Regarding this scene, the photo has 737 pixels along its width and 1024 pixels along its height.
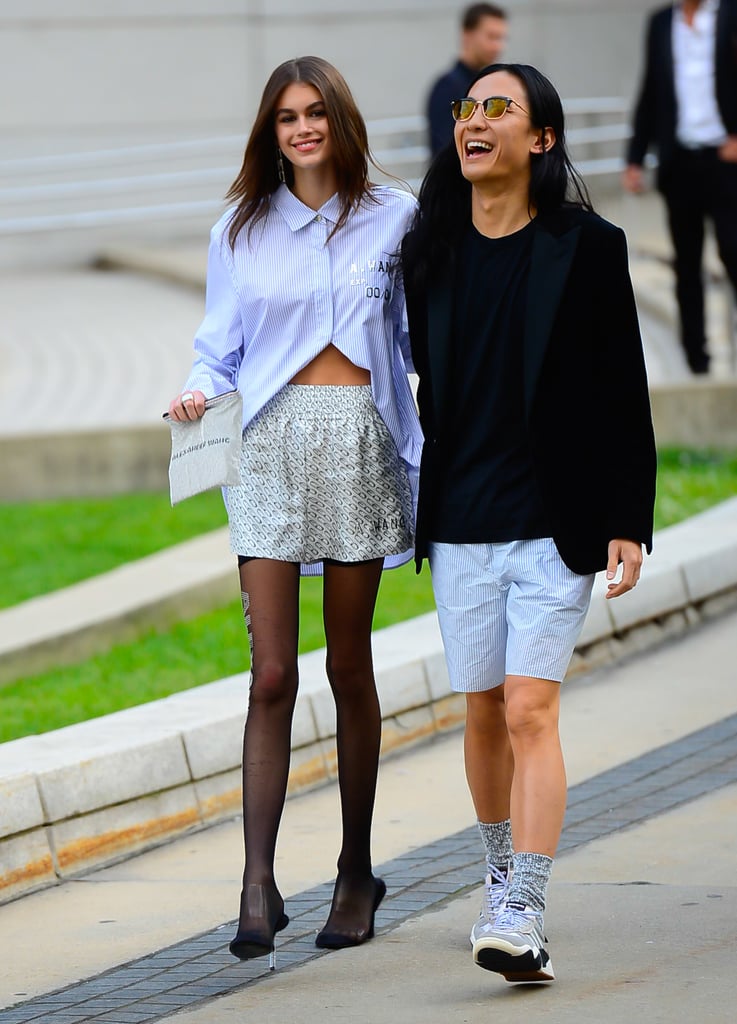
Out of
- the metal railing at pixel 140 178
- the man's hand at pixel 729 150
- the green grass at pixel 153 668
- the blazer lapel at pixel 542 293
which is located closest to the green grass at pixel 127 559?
the green grass at pixel 153 668

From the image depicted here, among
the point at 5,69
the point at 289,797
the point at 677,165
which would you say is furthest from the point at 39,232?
the point at 289,797

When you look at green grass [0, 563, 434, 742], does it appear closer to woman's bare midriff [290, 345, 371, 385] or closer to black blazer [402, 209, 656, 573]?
woman's bare midriff [290, 345, 371, 385]

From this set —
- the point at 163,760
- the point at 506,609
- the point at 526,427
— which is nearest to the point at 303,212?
the point at 526,427

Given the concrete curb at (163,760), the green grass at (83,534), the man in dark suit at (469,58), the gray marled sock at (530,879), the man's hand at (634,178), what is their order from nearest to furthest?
the gray marled sock at (530,879) < the concrete curb at (163,760) < the green grass at (83,534) < the man in dark suit at (469,58) < the man's hand at (634,178)

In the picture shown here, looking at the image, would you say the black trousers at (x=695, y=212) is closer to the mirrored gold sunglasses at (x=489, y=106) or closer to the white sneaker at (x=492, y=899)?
the mirrored gold sunglasses at (x=489, y=106)

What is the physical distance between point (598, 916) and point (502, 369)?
134 centimetres

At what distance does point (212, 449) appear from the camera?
4.31 meters

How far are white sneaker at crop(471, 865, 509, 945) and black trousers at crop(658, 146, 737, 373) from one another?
658 cm

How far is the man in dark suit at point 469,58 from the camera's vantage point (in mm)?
10397

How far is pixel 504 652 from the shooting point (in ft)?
13.8

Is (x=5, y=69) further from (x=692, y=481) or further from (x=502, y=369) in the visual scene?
(x=502, y=369)

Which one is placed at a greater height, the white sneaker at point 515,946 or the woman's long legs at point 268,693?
the woman's long legs at point 268,693

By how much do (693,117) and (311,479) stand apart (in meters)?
6.48

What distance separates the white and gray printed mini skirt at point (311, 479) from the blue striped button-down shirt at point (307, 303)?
0.05 metres
